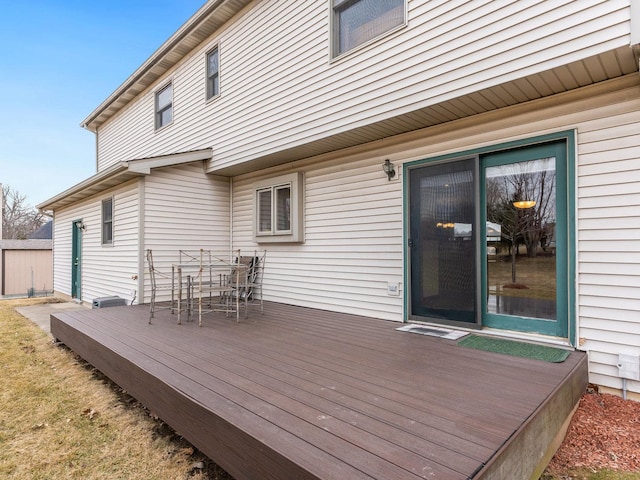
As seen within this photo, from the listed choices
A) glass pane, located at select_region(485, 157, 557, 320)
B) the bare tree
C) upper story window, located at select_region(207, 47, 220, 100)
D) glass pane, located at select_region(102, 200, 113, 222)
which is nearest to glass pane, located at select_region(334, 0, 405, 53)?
glass pane, located at select_region(485, 157, 557, 320)

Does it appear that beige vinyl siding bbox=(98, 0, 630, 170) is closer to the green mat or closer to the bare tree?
the green mat

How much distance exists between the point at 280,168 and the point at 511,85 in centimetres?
384

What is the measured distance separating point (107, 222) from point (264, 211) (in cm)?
359

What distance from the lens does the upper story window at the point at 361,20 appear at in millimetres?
3947

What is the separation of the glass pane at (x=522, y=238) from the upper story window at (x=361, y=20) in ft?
6.73

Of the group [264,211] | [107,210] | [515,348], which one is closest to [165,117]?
[107,210]

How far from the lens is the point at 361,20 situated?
4.28 meters

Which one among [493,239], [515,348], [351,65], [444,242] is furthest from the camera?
[351,65]

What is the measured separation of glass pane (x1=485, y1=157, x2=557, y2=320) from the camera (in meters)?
3.46

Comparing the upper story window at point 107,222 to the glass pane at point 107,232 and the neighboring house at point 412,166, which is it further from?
the neighboring house at point 412,166

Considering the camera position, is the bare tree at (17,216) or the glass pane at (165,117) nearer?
the glass pane at (165,117)

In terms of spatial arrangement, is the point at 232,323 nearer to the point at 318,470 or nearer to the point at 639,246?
the point at 318,470

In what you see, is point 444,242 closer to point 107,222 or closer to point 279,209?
point 279,209

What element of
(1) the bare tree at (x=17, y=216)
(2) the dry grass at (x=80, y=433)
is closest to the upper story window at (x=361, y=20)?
(2) the dry grass at (x=80, y=433)
